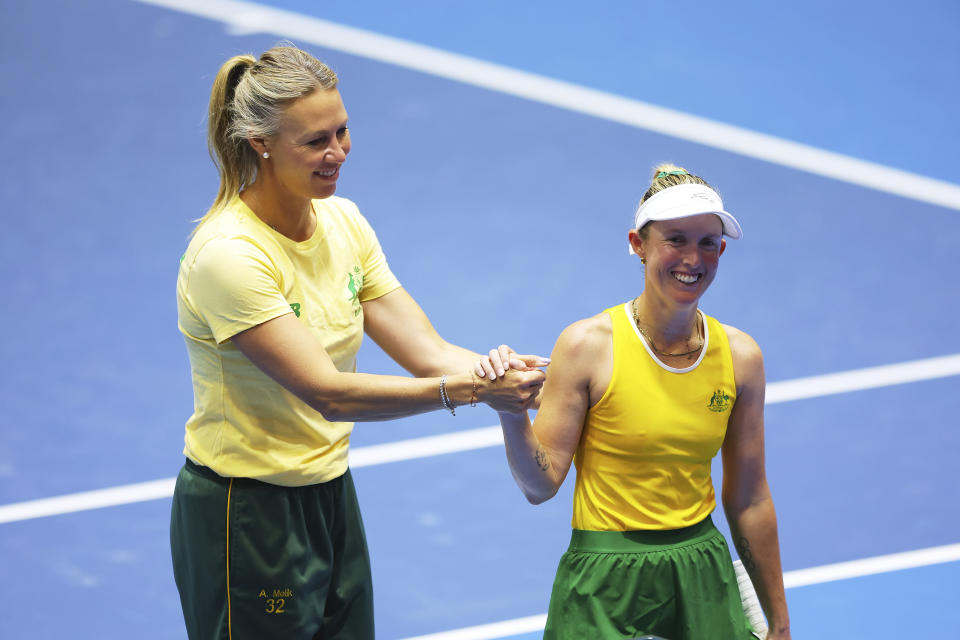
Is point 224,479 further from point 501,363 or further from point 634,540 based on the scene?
point 634,540

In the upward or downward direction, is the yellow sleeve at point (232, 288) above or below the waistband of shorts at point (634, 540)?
above

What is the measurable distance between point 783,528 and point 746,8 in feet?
18.2

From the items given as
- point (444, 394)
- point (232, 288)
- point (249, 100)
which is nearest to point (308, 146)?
point (249, 100)

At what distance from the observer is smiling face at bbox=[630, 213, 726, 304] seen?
3.16m

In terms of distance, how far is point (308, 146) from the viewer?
127 inches

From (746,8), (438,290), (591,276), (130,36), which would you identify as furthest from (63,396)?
(746,8)

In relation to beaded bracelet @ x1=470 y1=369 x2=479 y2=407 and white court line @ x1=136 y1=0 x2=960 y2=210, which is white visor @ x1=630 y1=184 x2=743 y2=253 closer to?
beaded bracelet @ x1=470 y1=369 x2=479 y2=407

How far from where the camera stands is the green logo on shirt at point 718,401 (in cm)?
325

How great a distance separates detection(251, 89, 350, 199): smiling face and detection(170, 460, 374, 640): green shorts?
2.69 ft

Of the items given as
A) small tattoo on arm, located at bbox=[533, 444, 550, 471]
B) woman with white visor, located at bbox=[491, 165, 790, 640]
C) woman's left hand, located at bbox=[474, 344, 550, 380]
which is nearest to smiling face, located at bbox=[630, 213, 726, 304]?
woman with white visor, located at bbox=[491, 165, 790, 640]

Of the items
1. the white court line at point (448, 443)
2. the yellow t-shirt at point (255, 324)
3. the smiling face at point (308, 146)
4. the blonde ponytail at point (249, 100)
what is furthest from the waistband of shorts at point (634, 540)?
the white court line at point (448, 443)

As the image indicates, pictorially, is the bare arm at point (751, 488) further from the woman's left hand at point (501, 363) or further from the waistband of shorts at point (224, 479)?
the waistband of shorts at point (224, 479)

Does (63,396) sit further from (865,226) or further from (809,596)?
(865,226)

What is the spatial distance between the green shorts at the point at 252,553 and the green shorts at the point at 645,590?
69 centimetres
